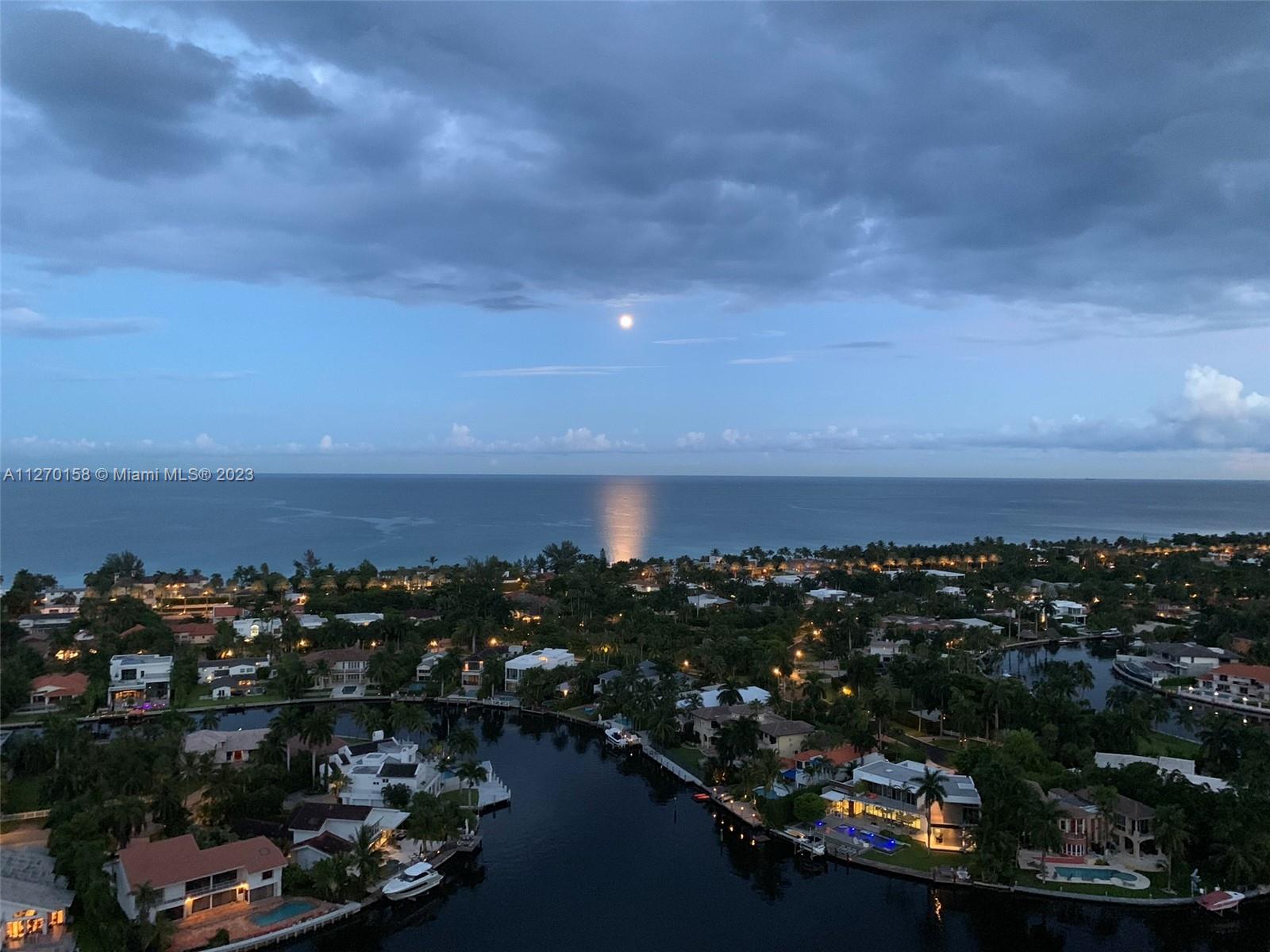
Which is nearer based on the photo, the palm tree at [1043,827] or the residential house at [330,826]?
the palm tree at [1043,827]

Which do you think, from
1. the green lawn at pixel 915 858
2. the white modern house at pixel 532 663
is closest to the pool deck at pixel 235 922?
the green lawn at pixel 915 858

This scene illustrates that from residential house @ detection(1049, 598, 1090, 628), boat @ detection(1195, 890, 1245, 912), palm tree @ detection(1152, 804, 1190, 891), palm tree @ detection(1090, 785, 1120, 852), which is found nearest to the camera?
boat @ detection(1195, 890, 1245, 912)

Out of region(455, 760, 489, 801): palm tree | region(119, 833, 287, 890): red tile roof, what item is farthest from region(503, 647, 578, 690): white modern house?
region(119, 833, 287, 890): red tile roof

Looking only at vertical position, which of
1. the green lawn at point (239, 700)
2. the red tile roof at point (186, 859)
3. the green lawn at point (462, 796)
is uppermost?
the red tile roof at point (186, 859)

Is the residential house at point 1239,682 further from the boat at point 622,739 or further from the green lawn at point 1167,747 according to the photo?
the boat at point 622,739

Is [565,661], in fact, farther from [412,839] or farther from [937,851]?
[937,851]

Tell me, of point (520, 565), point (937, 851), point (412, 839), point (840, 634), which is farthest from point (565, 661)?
point (520, 565)

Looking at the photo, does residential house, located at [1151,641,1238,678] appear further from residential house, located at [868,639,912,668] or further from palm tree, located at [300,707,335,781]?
palm tree, located at [300,707,335,781]
